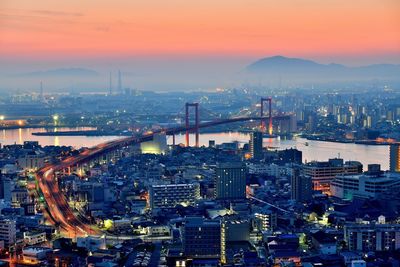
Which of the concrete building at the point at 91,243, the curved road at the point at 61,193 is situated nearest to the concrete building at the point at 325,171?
the curved road at the point at 61,193

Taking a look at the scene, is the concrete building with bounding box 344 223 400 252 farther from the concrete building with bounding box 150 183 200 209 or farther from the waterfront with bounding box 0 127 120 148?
the waterfront with bounding box 0 127 120 148

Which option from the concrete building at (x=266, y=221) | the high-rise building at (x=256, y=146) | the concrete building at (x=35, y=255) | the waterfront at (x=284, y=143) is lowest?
the concrete building at (x=35, y=255)

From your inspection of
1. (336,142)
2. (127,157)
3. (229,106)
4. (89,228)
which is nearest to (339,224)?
(89,228)

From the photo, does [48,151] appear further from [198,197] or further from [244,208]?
[244,208]

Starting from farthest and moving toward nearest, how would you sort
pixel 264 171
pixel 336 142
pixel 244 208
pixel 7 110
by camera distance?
pixel 7 110, pixel 336 142, pixel 264 171, pixel 244 208

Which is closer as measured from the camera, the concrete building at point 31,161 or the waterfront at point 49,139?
the concrete building at point 31,161

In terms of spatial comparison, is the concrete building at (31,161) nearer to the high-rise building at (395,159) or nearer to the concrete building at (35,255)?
the high-rise building at (395,159)
